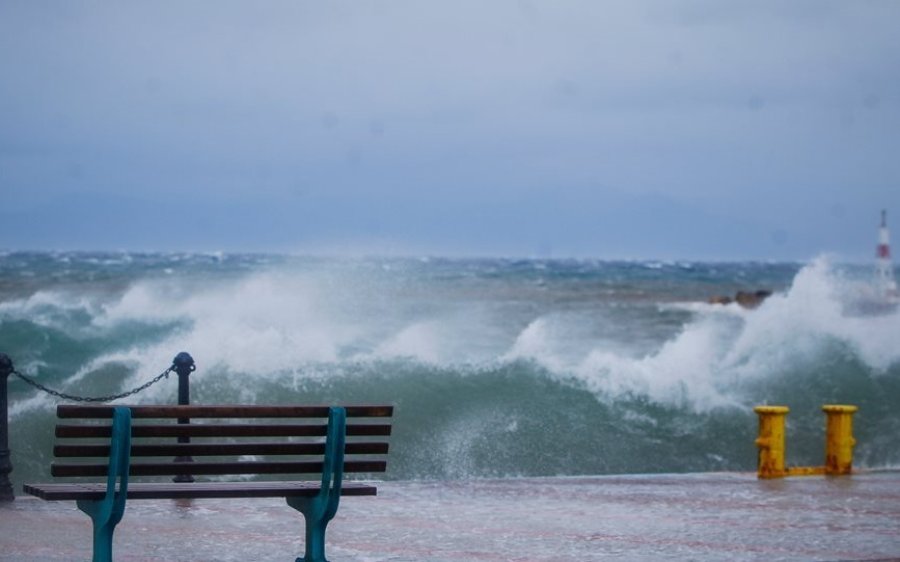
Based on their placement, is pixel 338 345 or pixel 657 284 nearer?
pixel 338 345

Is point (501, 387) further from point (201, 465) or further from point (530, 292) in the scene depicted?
point (530, 292)

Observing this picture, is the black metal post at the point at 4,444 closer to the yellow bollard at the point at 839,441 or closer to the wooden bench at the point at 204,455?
the wooden bench at the point at 204,455

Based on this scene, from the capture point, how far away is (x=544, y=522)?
10.2 m

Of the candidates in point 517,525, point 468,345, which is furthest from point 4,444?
point 468,345

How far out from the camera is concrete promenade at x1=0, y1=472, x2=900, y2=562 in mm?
8914

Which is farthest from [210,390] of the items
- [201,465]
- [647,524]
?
[201,465]

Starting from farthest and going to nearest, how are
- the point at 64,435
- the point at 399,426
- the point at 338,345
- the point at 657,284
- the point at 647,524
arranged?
the point at 657,284, the point at 338,345, the point at 399,426, the point at 647,524, the point at 64,435

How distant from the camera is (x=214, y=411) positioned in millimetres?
7469

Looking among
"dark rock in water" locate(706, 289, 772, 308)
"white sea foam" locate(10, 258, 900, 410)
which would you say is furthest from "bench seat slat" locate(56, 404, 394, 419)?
"dark rock in water" locate(706, 289, 772, 308)

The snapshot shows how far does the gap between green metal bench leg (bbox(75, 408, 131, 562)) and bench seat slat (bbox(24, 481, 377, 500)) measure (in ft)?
0.25

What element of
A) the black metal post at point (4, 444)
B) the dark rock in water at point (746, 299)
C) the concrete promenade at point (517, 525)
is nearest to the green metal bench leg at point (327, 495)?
the concrete promenade at point (517, 525)

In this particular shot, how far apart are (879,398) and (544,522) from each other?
441 inches

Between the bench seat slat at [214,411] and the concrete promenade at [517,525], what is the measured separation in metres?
1.35

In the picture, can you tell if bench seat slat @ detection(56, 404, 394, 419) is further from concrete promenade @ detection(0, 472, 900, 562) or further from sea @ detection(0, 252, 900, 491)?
sea @ detection(0, 252, 900, 491)
